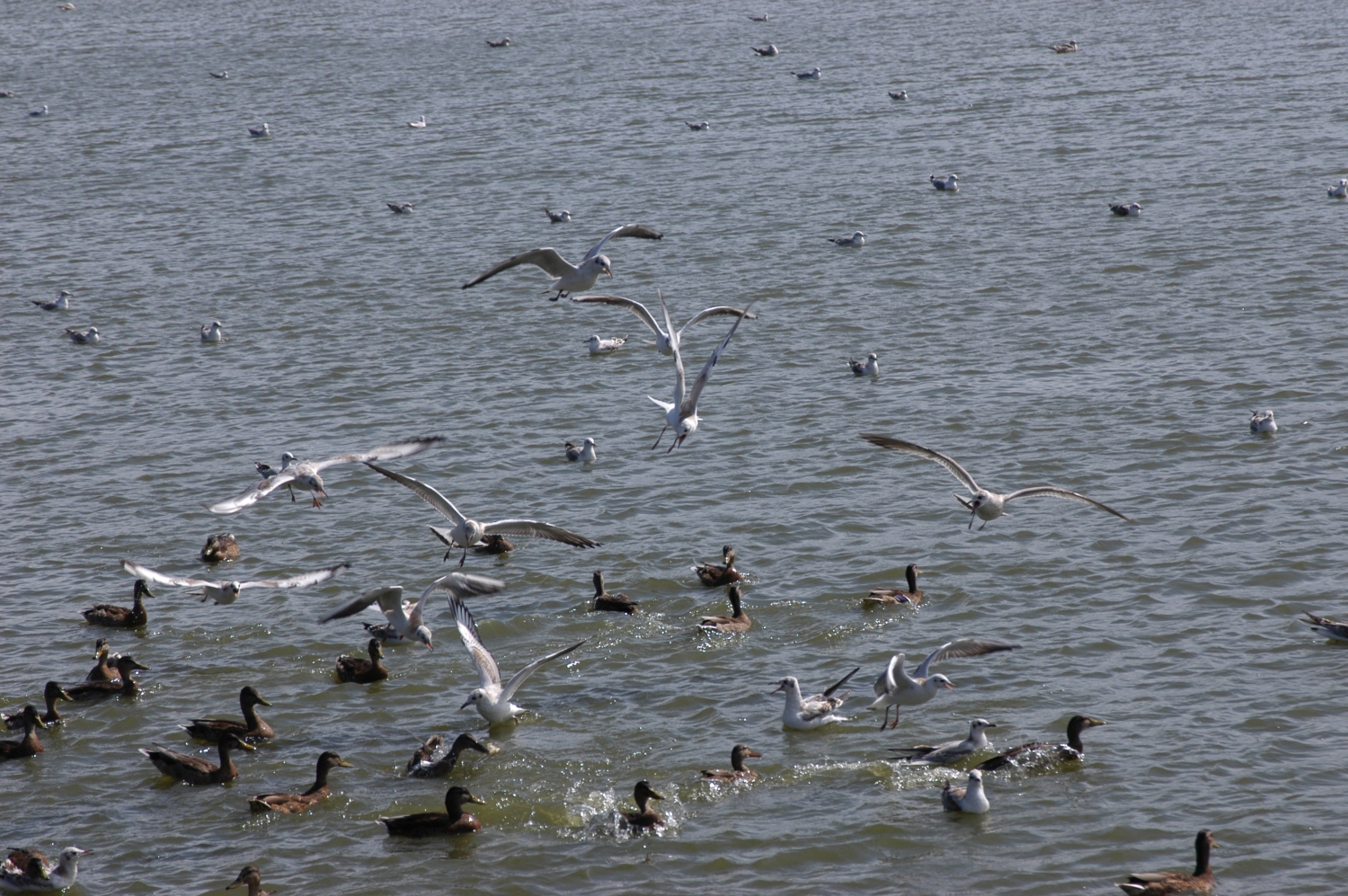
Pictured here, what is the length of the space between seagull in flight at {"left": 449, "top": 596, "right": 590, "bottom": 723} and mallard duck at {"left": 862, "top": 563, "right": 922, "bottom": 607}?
377 centimetres

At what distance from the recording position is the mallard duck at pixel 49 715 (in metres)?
13.6

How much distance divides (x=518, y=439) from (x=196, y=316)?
9866 mm

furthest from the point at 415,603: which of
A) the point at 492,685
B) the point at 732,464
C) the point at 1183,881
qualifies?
the point at 1183,881

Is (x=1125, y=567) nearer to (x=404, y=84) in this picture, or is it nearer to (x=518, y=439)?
(x=518, y=439)

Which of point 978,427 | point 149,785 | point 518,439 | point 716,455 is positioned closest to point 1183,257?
point 978,427

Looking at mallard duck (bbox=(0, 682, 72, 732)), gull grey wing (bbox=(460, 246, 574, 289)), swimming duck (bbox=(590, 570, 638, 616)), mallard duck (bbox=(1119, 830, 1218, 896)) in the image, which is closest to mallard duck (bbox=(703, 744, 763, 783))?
mallard duck (bbox=(1119, 830, 1218, 896))

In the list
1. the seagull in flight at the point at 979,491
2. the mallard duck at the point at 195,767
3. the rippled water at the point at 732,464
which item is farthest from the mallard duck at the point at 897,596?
the mallard duck at the point at 195,767

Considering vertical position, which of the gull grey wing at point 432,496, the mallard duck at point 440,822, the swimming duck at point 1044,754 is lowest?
the mallard duck at point 440,822

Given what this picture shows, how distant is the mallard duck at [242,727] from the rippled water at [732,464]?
0.31 metres

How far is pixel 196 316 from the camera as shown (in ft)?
90.0

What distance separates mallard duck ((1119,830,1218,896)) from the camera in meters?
10.5

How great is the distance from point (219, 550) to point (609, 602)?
5.25m

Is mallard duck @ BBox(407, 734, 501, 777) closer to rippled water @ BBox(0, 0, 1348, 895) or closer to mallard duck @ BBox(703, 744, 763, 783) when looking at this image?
rippled water @ BBox(0, 0, 1348, 895)

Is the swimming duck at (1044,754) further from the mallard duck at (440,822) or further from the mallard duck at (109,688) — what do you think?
the mallard duck at (109,688)
